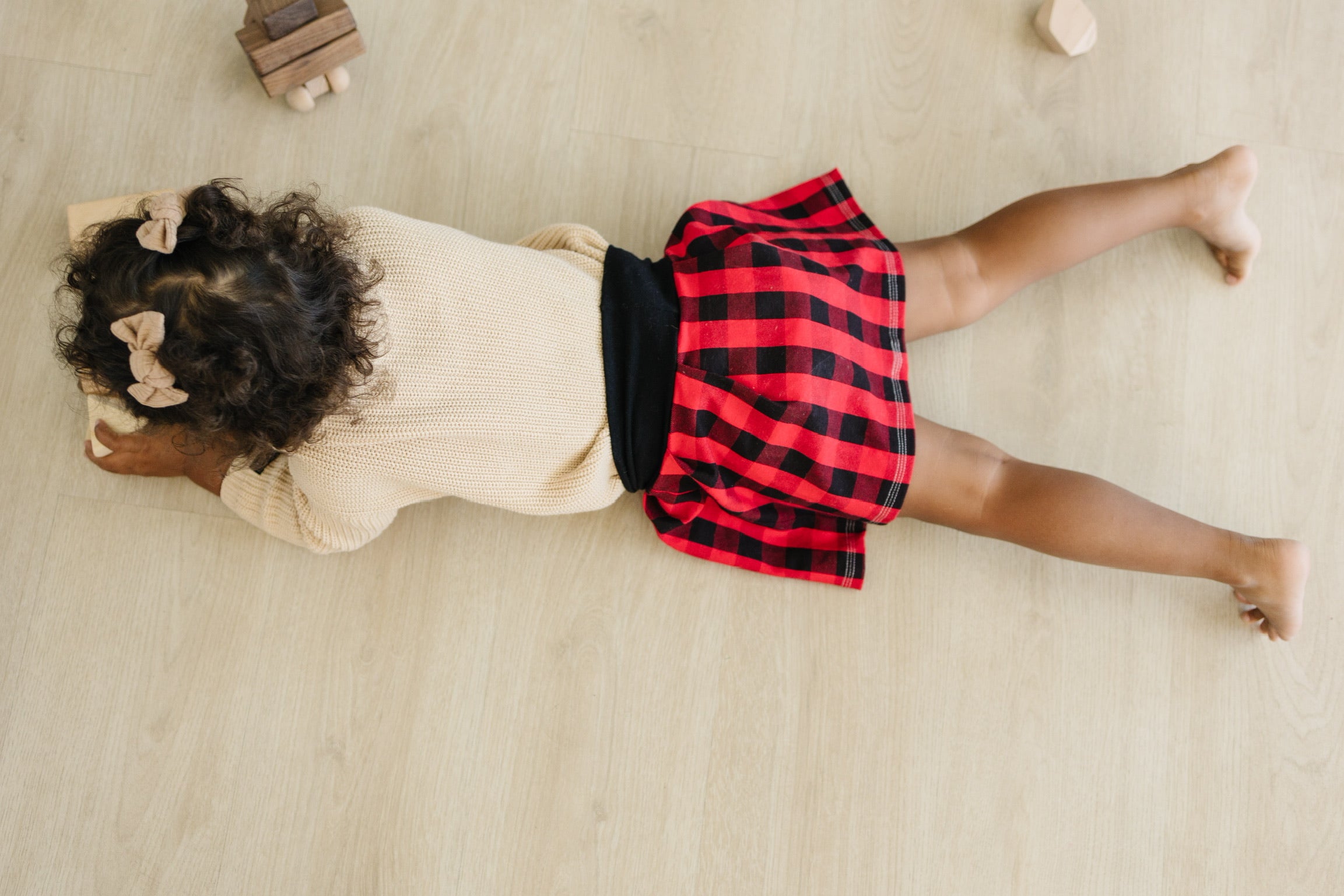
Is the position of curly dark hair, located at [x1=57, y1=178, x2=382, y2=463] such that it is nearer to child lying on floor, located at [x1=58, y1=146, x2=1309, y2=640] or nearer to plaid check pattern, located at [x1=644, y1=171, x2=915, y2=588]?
child lying on floor, located at [x1=58, y1=146, x2=1309, y2=640]

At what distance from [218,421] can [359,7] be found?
0.64 metres

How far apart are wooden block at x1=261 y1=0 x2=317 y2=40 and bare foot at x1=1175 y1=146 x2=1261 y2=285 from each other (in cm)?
95

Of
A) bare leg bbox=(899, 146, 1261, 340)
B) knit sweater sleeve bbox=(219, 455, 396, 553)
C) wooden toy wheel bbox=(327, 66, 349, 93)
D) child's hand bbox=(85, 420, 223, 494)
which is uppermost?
bare leg bbox=(899, 146, 1261, 340)

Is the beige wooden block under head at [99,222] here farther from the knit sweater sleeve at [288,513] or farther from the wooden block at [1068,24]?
the wooden block at [1068,24]

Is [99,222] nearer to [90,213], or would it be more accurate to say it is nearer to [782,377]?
[90,213]

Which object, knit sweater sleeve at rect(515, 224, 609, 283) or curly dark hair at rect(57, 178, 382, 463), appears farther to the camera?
knit sweater sleeve at rect(515, 224, 609, 283)

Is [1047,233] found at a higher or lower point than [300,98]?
higher

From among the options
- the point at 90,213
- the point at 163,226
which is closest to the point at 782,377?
the point at 163,226

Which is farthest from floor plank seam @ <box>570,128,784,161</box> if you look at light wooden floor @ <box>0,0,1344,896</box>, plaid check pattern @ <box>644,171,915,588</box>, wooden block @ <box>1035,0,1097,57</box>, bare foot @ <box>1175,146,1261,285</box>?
bare foot @ <box>1175,146,1261,285</box>

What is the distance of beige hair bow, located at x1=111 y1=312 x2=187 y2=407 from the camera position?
60 centimetres

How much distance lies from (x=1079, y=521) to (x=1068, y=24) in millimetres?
595

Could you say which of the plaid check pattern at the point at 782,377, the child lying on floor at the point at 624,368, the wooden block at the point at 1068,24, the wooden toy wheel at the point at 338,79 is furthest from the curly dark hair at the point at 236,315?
the wooden block at the point at 1068,24

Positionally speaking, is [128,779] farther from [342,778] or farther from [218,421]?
[218,421]

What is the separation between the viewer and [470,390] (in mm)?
759
